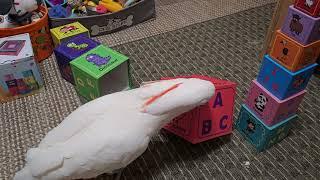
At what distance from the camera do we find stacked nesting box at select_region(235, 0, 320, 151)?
85 centimetres

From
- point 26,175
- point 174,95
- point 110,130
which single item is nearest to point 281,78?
point 174,95

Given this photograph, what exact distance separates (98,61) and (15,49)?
15.1 inches

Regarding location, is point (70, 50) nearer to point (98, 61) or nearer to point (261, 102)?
point (98, 61)

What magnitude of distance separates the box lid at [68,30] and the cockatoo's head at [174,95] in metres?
0.74

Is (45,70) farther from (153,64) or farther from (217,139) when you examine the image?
(217,139)

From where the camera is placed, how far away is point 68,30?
147 cm

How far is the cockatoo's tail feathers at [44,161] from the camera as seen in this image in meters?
0.77

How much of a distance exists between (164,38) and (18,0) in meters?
0.77

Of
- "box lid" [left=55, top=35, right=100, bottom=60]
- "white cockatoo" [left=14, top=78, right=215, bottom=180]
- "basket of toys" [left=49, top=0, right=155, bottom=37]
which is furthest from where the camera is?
"basket of toys" [left=49, top=0, right=155, bottom=37]

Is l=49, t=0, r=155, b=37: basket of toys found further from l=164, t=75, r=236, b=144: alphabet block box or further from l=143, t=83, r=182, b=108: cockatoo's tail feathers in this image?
l=143, t=83, r=182, b=108: cockatoo's tail feathers

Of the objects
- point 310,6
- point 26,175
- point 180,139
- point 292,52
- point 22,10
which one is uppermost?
point 310,6

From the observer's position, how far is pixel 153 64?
4.97ft

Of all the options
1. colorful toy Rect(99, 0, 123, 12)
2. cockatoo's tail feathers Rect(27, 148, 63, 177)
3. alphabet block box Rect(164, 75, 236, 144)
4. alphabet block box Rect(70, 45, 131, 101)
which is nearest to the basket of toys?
colorful toy Rect(99, 0, 123, 12)

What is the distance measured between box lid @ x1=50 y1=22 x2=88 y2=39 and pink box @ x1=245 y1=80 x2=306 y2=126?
2.89 ft
